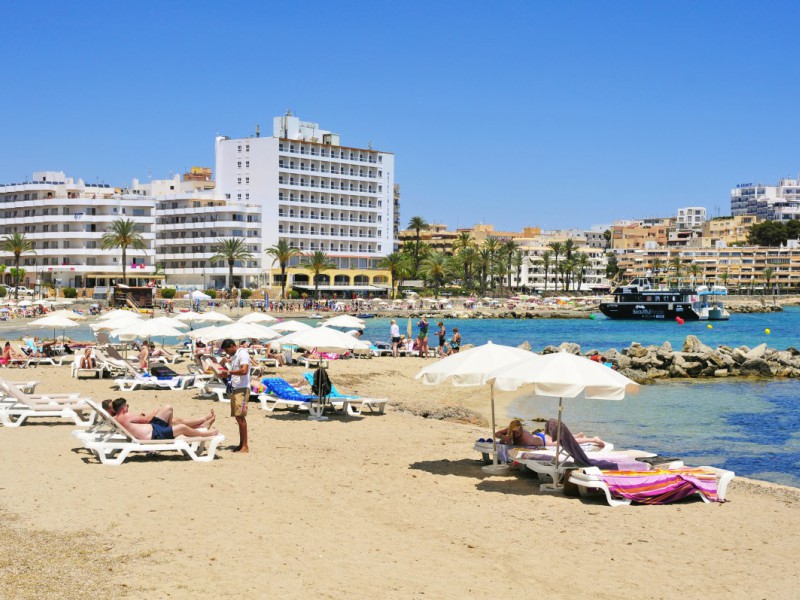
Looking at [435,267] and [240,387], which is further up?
[435,267]

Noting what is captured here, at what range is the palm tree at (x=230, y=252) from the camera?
96.8 metres

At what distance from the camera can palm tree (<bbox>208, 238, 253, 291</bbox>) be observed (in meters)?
96.8

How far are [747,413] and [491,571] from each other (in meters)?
18.0

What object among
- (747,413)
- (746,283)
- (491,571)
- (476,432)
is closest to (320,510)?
(491,571)

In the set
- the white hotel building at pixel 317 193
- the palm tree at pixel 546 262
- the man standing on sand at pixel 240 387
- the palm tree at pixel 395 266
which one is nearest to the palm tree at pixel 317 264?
the white hotel building at pixel 317 193

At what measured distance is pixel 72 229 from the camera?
99.5 m

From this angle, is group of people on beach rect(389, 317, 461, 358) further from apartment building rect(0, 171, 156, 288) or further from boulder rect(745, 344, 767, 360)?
apartment building rect(0, 171, 156, 288)

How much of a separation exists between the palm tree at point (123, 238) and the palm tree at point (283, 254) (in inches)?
567

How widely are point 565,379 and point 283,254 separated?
295 ft

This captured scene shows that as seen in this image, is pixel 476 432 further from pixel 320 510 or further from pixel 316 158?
pixel 316 158

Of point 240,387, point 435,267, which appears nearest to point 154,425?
point 240,387

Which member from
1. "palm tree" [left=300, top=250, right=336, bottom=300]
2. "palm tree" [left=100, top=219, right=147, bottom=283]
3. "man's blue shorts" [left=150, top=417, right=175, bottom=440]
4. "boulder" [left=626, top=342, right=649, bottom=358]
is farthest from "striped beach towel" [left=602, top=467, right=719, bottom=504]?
"palm tree" [left=300, top=250, right=336, bottom=300]

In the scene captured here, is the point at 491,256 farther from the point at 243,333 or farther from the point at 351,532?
the point at 351,532

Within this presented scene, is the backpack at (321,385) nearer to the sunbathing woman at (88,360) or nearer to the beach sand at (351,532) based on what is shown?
the beach sand at (351,532)
